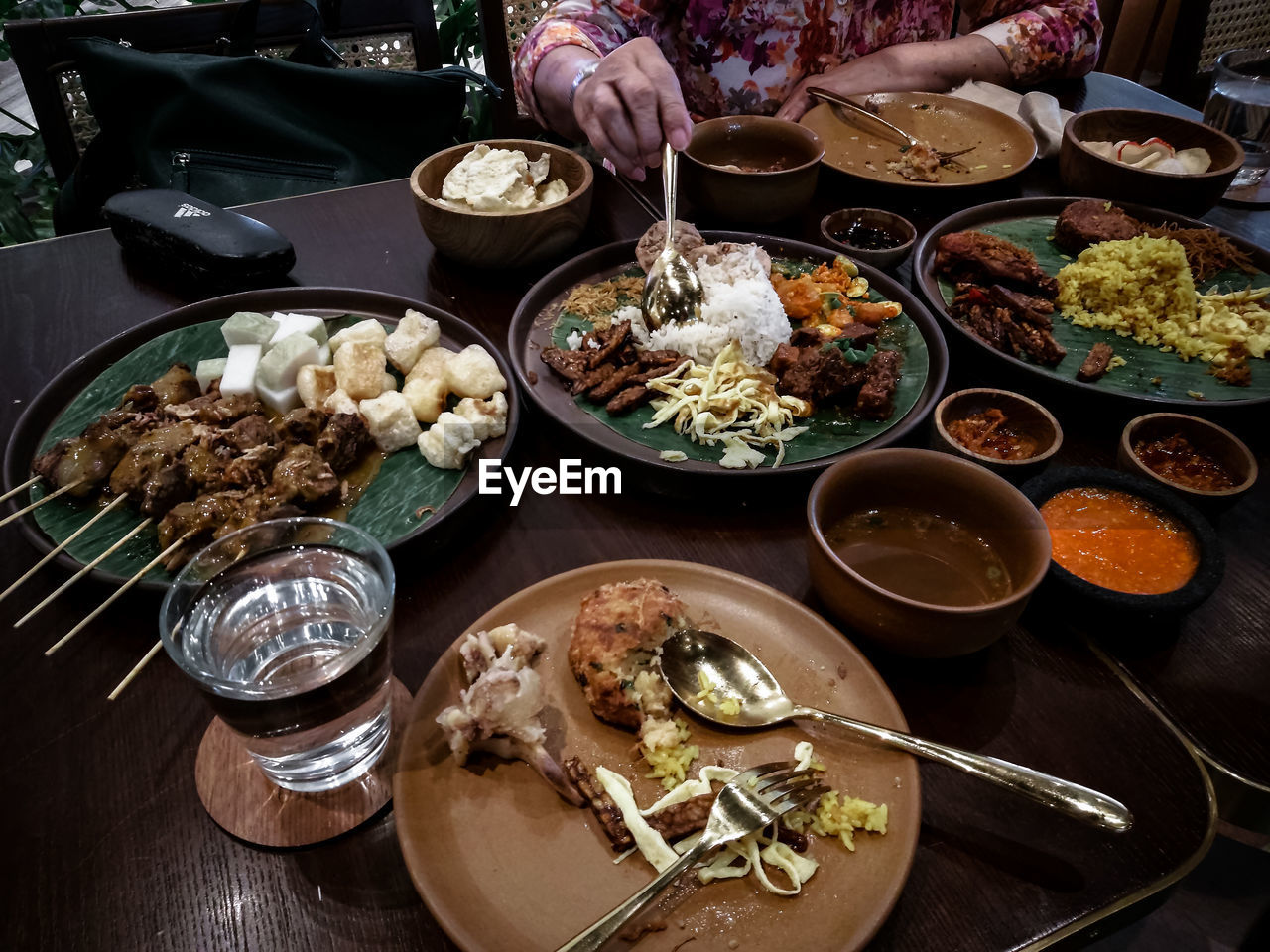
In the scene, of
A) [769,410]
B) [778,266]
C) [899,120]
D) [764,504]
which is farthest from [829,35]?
[764,504]

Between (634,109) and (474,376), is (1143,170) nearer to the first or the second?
(634,109)

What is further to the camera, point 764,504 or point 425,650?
point 764,504

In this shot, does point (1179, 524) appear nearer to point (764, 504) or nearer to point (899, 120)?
point (764, 504)

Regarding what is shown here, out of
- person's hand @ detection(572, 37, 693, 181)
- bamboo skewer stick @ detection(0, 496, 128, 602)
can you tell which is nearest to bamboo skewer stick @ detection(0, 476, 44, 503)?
bamboo skewer stick @ detection(0, 496, 128, 602)

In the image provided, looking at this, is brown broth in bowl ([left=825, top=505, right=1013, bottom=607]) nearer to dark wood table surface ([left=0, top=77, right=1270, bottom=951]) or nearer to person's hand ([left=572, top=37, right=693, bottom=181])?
→ dark wood table surface ([left=0, top=77, right=1270, bottom=951])

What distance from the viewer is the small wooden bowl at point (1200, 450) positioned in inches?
59.1

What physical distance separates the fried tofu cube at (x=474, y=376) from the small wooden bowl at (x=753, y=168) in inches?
38.8

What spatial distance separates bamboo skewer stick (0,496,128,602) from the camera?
52.7 inches

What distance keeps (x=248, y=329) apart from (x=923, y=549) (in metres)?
1.51

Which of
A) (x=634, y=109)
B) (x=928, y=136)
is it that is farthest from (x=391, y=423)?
(x=928, y=136)

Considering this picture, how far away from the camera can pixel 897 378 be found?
1834mm

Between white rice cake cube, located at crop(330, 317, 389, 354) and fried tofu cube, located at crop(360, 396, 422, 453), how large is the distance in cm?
25

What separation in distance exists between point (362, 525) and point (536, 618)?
43cm

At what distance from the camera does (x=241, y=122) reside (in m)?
2.70
